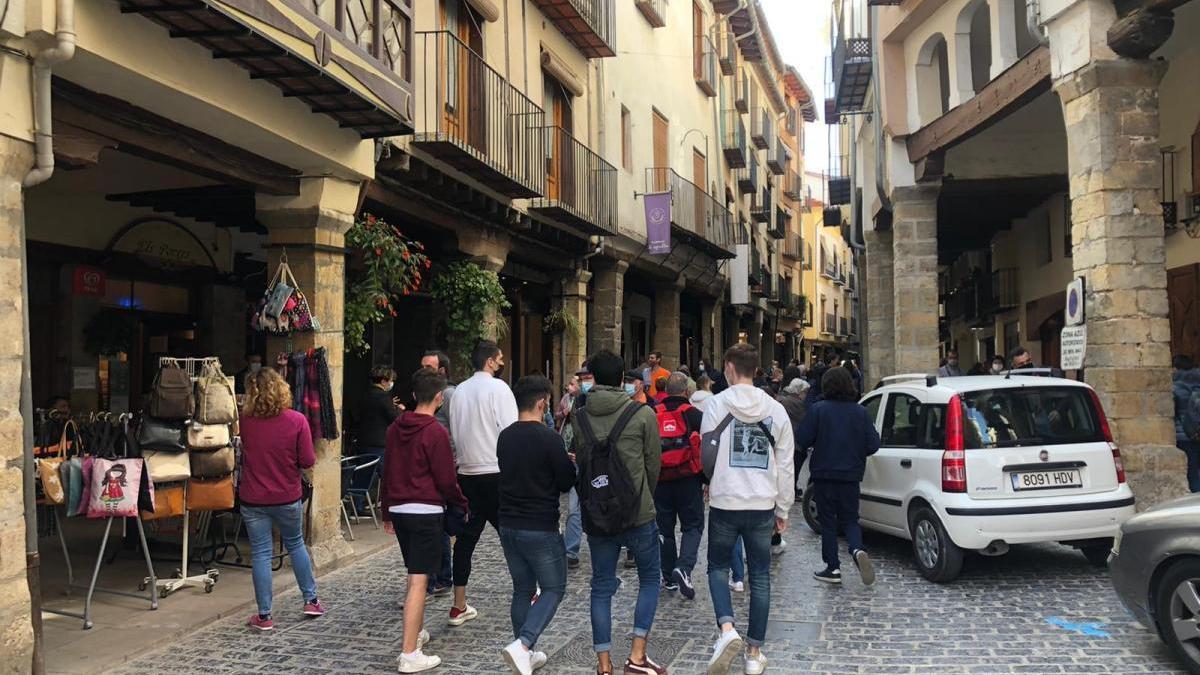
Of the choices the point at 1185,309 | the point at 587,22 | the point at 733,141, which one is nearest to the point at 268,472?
the point at 587,22

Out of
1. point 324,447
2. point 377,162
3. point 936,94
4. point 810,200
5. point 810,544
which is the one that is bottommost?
point 810,544

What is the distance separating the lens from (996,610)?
21.0 ft

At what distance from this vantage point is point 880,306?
19250mm

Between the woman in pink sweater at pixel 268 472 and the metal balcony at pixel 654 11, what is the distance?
15.1 meters

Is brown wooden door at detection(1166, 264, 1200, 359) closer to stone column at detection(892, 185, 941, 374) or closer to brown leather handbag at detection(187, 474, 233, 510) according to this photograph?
stone column at detection(892, 185, 941, 374)

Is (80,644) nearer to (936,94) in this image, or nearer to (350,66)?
(350,66)

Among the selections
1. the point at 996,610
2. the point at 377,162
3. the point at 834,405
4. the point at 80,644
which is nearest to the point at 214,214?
the point at 377,162

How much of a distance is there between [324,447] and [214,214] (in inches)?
177

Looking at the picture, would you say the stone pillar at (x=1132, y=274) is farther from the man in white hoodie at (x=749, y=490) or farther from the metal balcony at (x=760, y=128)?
the metal balcony at (x=760, y=128)

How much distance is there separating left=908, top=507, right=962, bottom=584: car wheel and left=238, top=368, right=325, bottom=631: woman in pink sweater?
Answer: 4769 millimetres

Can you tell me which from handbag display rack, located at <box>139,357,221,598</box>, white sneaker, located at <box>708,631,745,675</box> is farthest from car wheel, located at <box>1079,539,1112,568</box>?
handbag display rack, located at <box>139,357,221,598</box>

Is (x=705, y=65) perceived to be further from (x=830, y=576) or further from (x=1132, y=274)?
(x=830, y=576)

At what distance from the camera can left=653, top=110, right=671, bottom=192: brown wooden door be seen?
781 inches

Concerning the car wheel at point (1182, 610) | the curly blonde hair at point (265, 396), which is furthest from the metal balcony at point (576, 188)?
the car wheel at point (1182, 610)
